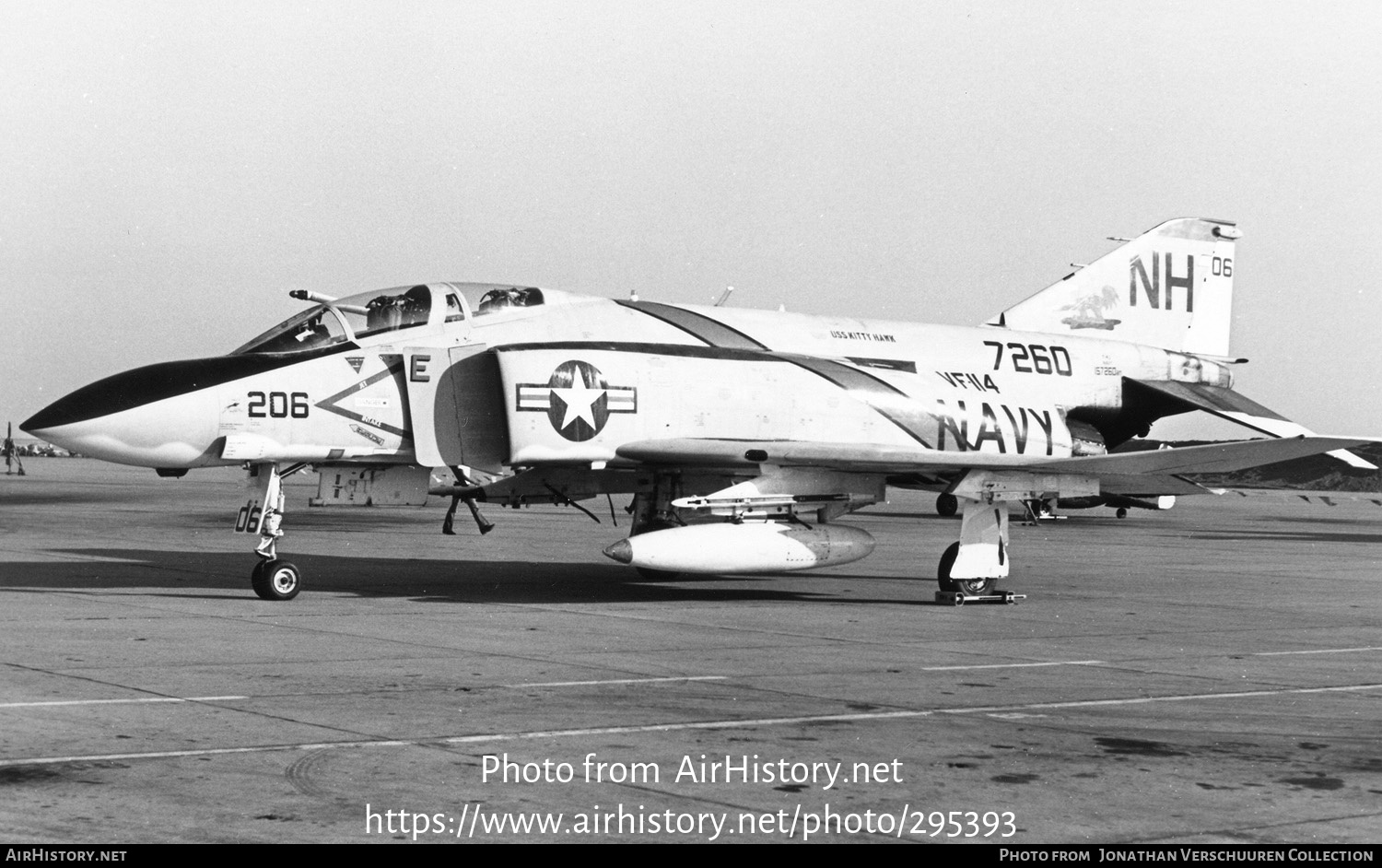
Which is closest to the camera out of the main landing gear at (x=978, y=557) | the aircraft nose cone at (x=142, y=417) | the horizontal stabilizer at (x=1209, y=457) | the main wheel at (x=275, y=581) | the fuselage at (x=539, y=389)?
the aircraft nose cone at (x=142, y=417)

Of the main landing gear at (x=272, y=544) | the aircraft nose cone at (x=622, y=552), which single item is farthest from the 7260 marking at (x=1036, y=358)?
the main landing gear at (x=272, y=544)

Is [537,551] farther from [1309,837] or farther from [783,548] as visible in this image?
[1309,837]

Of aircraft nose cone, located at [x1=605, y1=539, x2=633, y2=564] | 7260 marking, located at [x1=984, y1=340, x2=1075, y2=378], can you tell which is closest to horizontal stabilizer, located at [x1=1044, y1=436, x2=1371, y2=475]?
7260 marking, located at [x1=984, y1=340, x2=1075, y2=378]

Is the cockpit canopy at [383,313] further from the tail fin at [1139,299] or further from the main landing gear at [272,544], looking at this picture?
the tail fin at [1139,299]

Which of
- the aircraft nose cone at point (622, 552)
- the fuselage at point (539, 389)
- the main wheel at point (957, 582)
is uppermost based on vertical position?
the fuselage at point (539, 389)

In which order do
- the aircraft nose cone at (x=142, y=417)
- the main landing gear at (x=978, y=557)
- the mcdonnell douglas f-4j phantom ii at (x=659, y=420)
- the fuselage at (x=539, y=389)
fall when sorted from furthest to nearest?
the main landing gear at (x=978, y=557)
the mcdonnell douglas f-4j phantom ii at (x=659, y=420)
the fuselage at (x=539, y=389)
the aircraft nose cone at (x=142, y=417)

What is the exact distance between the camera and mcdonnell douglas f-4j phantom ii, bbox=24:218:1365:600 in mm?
13016

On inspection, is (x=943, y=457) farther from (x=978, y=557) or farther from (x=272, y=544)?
(x=272, y=544)

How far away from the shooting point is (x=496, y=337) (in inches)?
557

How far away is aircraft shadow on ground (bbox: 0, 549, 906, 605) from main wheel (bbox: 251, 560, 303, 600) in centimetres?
38

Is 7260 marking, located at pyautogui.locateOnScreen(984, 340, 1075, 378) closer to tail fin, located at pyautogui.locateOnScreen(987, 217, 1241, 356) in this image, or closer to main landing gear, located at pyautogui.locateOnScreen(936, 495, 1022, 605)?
tail fin, located at pyautogui.locateOnScreen(987, 217, 1241, 356)

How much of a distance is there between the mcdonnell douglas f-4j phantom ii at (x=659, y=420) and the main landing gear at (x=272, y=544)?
20 millimetres

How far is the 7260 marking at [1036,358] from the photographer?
56.4 feet

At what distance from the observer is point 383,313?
545 inches
